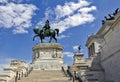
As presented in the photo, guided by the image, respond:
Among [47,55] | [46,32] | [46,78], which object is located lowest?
[46,78]

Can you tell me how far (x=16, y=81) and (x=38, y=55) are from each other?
72.8 ft

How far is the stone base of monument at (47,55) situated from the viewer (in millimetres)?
47312

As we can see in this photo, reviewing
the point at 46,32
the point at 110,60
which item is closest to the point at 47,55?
the point at 46,32

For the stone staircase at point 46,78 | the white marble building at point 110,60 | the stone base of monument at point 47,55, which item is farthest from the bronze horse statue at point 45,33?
the stone staircase at point 46,78

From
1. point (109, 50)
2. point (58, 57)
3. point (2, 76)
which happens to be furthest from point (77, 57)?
point (2, 76)

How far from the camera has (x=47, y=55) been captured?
4912 cm

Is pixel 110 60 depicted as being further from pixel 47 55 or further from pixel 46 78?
pixel 47 55

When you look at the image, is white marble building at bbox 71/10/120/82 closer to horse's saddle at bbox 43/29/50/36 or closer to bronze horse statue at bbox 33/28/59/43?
bronze horse statue at bbox 33/28/59/43

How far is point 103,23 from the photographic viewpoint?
189 ft

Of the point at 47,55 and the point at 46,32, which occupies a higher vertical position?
the point at 46,32

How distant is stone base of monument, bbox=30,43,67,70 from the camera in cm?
4731

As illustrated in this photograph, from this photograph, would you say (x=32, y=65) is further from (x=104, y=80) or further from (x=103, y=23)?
(x=103, y=23)

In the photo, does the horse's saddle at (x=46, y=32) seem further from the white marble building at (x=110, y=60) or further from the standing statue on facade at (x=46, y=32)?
the white marble building at (x=110, y=60)

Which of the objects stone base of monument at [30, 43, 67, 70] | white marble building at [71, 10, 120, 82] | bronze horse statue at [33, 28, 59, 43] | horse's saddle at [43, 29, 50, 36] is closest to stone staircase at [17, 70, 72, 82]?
white marble building at [71, 10, 120, 82]
